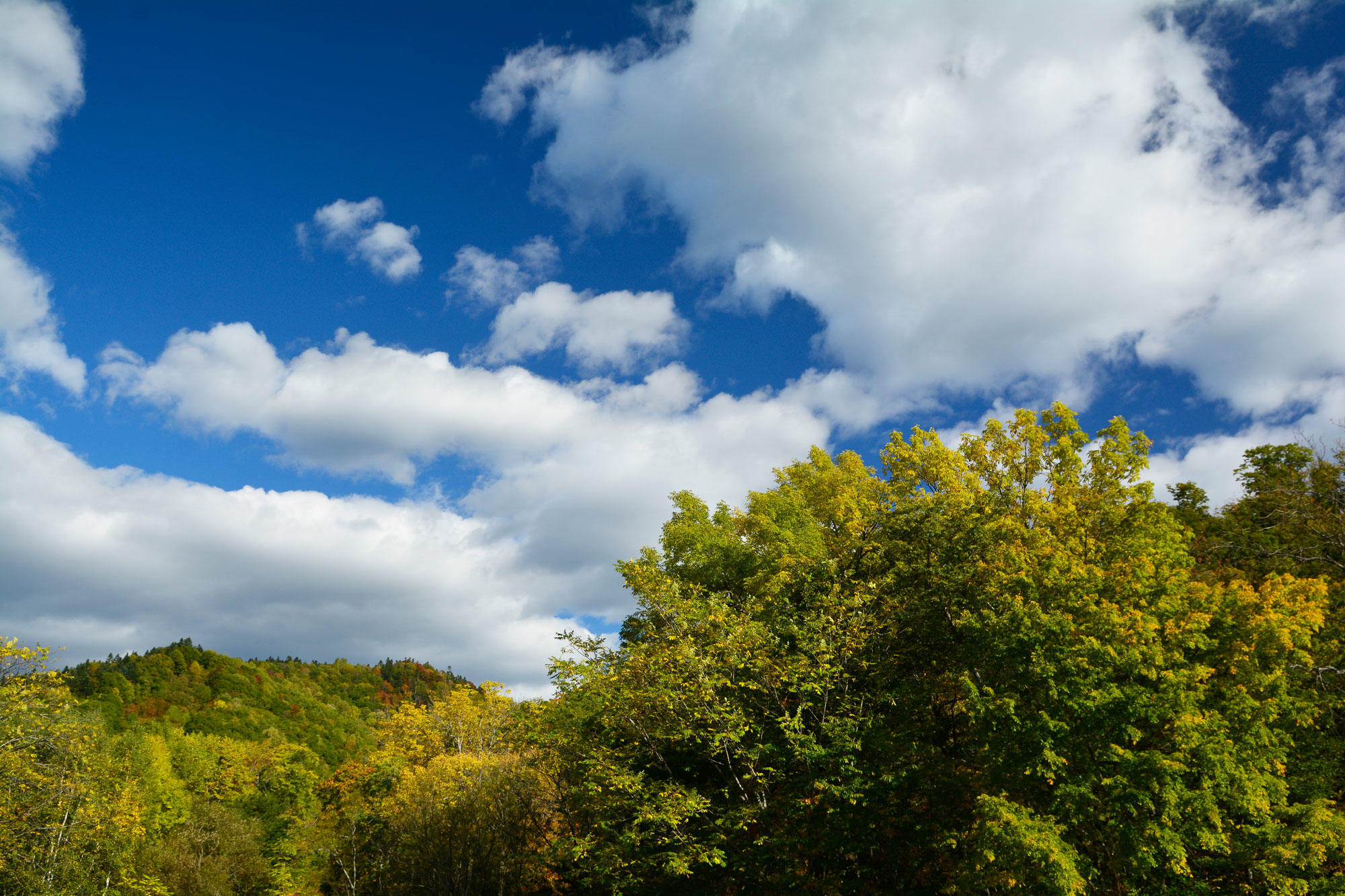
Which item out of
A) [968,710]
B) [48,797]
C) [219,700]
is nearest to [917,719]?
[968,710]

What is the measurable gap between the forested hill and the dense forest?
213 ft

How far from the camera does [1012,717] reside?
1591cm

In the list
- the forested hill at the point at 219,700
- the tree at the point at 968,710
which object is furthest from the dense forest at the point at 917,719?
the forested hill at the point at 219,700

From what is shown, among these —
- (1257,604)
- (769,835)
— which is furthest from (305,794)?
(1257,604)

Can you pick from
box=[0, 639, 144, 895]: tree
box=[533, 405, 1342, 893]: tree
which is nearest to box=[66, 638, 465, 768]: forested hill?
box=[0, 639, 144, 895]: tree

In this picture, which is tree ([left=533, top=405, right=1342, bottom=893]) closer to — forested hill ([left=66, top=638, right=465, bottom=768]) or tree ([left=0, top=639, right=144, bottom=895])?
tree ([left=0, top=639, right=144, bottom=895])

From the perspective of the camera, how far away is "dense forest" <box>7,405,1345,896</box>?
15125mm

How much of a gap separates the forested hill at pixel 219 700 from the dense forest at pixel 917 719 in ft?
213

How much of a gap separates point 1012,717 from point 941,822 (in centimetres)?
520

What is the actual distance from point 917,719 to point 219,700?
123 m

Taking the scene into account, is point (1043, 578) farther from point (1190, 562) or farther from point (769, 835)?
point (769, 835)

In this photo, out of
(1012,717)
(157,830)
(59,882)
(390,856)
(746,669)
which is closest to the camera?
(1012,717)

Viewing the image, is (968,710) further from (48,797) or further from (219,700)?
(219,700)

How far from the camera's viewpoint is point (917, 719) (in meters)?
21.5
